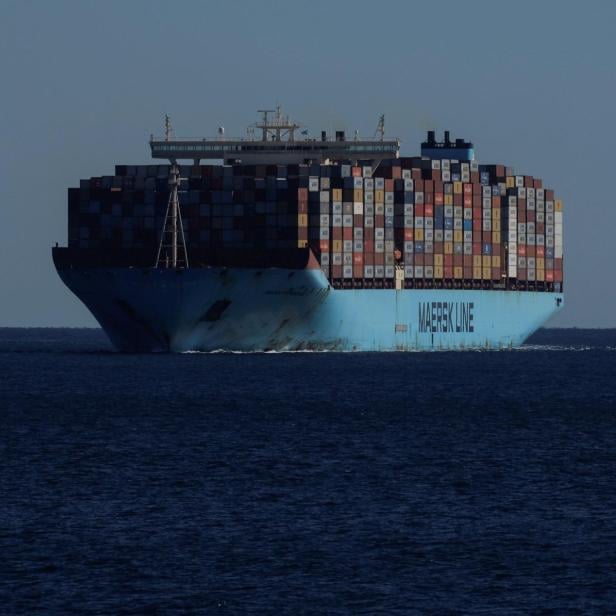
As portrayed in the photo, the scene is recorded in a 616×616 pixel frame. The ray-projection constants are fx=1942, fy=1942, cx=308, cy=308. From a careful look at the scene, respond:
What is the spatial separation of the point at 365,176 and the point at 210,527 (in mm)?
86469

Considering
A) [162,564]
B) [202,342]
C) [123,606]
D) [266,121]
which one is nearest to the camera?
[123,606]

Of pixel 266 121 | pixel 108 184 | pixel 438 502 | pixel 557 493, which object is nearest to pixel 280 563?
pixel 438 502

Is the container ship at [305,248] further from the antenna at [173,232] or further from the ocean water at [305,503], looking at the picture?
the ocean water at [305,503]

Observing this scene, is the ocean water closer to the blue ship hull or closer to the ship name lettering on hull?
the blue ship hull

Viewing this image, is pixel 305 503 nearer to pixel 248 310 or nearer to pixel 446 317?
pixel 248 310

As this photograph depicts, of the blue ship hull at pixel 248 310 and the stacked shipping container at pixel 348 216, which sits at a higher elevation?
the stacked shipping container at pixel 348 216

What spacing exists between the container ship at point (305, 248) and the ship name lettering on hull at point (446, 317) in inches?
5.8

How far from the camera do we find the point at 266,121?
13450 cm

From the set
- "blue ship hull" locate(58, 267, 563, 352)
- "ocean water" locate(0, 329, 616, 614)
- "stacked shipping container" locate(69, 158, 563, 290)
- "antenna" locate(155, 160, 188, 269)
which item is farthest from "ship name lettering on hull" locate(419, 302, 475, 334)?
"ocean water" locate(0, 329, 616, 614)

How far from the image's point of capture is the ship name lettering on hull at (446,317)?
439 feet

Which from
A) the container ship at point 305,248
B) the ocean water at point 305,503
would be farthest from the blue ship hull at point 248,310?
the ocean water at point 305,503

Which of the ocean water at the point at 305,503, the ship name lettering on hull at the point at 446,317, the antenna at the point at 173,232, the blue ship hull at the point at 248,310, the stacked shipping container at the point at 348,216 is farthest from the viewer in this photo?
the ship name lettering on hull at the point at 446,317

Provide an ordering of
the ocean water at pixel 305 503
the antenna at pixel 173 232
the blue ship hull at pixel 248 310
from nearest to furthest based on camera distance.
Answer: the ocean water at pixel 305 503 → the blue ship hull at pixel 248 310 → the antenna at pixel 173 232

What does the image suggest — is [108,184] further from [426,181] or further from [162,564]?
[162,564]
